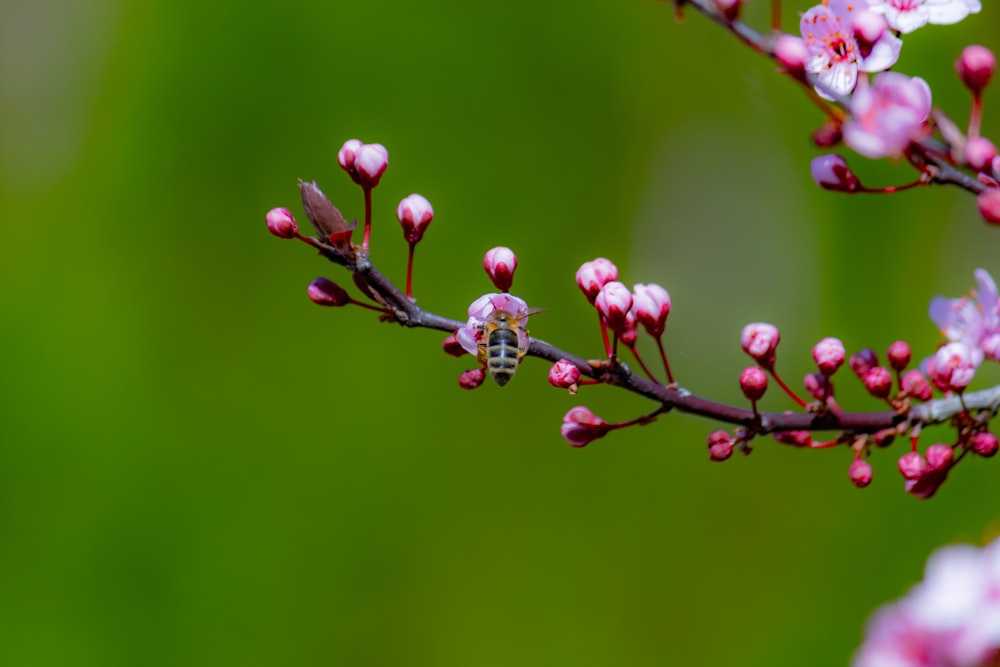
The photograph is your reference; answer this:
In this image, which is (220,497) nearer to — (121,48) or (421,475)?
(421,475)

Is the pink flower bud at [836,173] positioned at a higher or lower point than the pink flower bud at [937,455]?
higher

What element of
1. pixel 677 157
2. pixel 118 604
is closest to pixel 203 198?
pixel 118 604

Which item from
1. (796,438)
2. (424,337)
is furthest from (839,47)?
(424,337)

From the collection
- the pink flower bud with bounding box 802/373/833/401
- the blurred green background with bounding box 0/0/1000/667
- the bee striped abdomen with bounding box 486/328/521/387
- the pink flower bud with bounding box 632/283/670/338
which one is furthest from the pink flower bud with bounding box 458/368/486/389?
the blurred green background with bounding box 0/0/1000/667

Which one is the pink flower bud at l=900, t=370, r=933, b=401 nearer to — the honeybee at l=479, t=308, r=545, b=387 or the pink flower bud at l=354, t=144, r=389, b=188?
the honeybee at l=479, t=308, r=545, b=387

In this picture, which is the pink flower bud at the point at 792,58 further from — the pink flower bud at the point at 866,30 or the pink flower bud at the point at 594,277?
the pink flower bud at the point at 594,277

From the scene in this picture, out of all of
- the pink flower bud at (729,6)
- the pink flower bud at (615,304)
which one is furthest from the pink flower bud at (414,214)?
the pink flower bud at (729,6)
